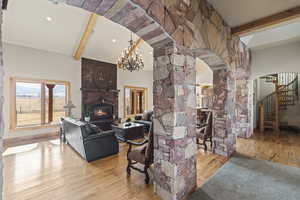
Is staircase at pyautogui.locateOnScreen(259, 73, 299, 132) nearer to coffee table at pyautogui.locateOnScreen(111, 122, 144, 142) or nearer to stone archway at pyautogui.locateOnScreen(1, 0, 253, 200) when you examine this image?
coffee table at pyautogui.locateOnScreen(111, 122, 144, 142)

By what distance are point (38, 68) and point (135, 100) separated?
530 centimetres

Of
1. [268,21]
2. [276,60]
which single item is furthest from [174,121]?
[276,60]

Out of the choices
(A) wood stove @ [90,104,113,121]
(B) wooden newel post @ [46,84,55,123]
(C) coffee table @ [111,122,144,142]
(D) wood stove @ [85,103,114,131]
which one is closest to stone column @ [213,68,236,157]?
(C) coffee table @ [111,122,144,142]

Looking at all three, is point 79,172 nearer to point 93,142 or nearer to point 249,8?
point 93,142

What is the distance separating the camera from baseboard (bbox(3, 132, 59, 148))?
177 inches

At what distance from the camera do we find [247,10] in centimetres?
284

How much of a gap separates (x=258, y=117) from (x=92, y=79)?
812 cm

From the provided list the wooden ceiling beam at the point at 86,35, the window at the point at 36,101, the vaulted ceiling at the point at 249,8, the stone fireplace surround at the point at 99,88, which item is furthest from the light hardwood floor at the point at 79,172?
the wooden ceiling beam at the point at 86,35

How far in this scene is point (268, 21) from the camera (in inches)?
119

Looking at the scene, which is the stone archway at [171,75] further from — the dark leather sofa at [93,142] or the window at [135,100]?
the window at [135,100]

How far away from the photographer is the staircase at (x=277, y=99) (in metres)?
5.74

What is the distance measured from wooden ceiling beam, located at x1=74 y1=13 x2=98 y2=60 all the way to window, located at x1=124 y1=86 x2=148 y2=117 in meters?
3.13

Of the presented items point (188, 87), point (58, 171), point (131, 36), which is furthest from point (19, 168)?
point (131, 36)

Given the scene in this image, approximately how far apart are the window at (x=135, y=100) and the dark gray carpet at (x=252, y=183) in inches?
252
